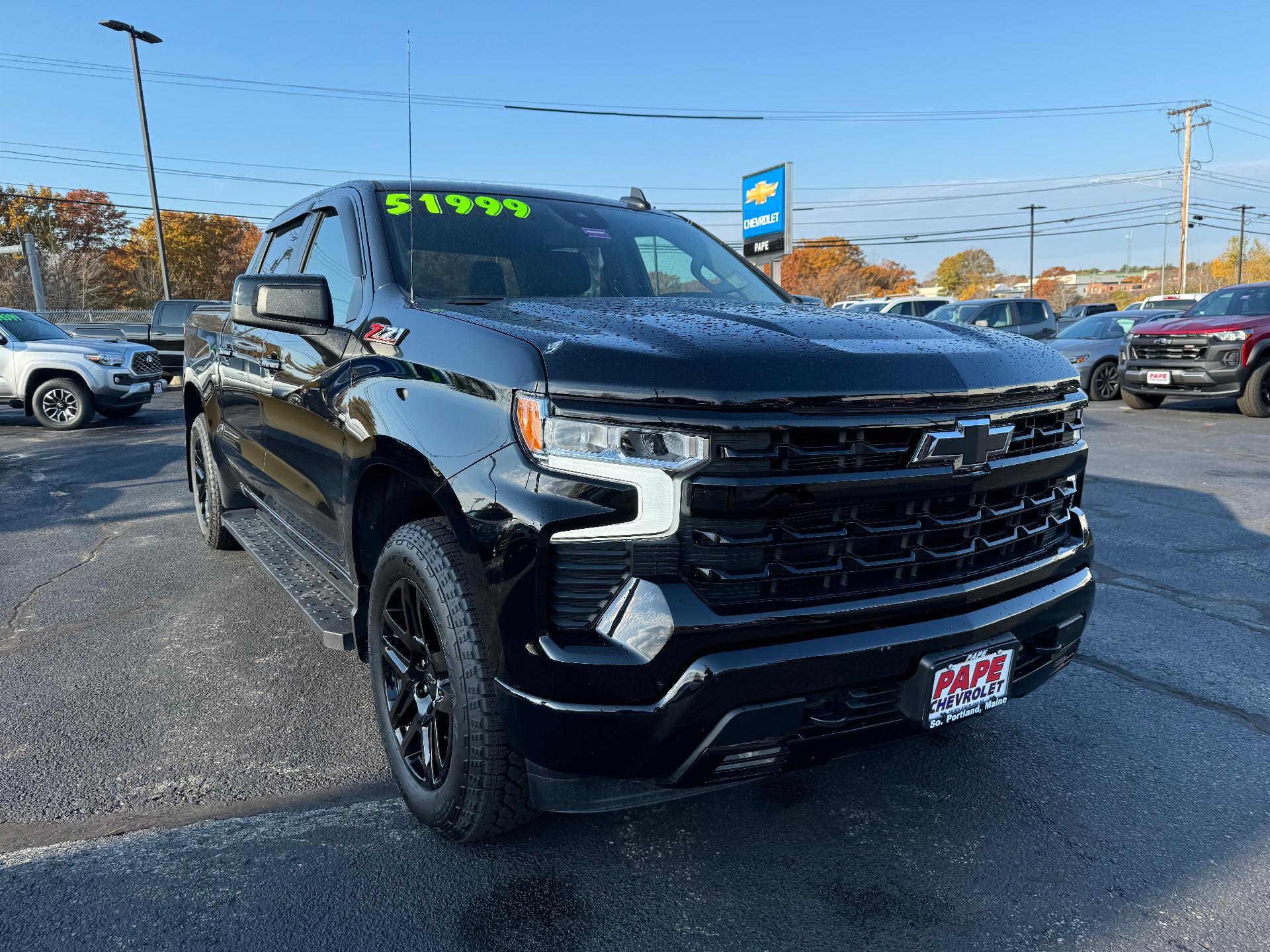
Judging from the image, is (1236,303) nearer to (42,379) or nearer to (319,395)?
(319,395)

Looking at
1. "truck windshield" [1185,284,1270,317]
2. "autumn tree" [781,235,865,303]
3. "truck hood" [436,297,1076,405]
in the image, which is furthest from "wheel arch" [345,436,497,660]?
"autumn tree" [781,235,865,303]

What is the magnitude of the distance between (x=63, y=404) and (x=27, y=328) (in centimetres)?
145

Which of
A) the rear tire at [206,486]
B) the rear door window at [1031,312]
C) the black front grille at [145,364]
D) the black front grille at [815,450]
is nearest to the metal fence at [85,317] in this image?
the black front grille at [145,364]

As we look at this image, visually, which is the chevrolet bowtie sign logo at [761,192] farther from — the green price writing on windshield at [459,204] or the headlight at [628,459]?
→ the headlight at [628,459]

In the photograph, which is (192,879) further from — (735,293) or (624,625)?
(735,293)

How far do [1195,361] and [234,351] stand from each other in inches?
478

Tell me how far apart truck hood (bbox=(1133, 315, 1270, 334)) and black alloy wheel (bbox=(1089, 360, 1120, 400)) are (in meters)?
2.10

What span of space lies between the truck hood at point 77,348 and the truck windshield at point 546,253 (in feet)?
37.4

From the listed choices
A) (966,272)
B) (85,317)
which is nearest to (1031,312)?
(85,317)

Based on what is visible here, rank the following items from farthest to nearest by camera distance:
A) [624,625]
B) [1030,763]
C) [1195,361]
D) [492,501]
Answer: [1195,361], [1030,763], [492,501], [624,625]

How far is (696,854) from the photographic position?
2436mm

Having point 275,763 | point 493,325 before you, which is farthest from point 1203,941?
point 275,763

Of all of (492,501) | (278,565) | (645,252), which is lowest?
(278,565)

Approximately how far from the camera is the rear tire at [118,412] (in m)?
12.8
